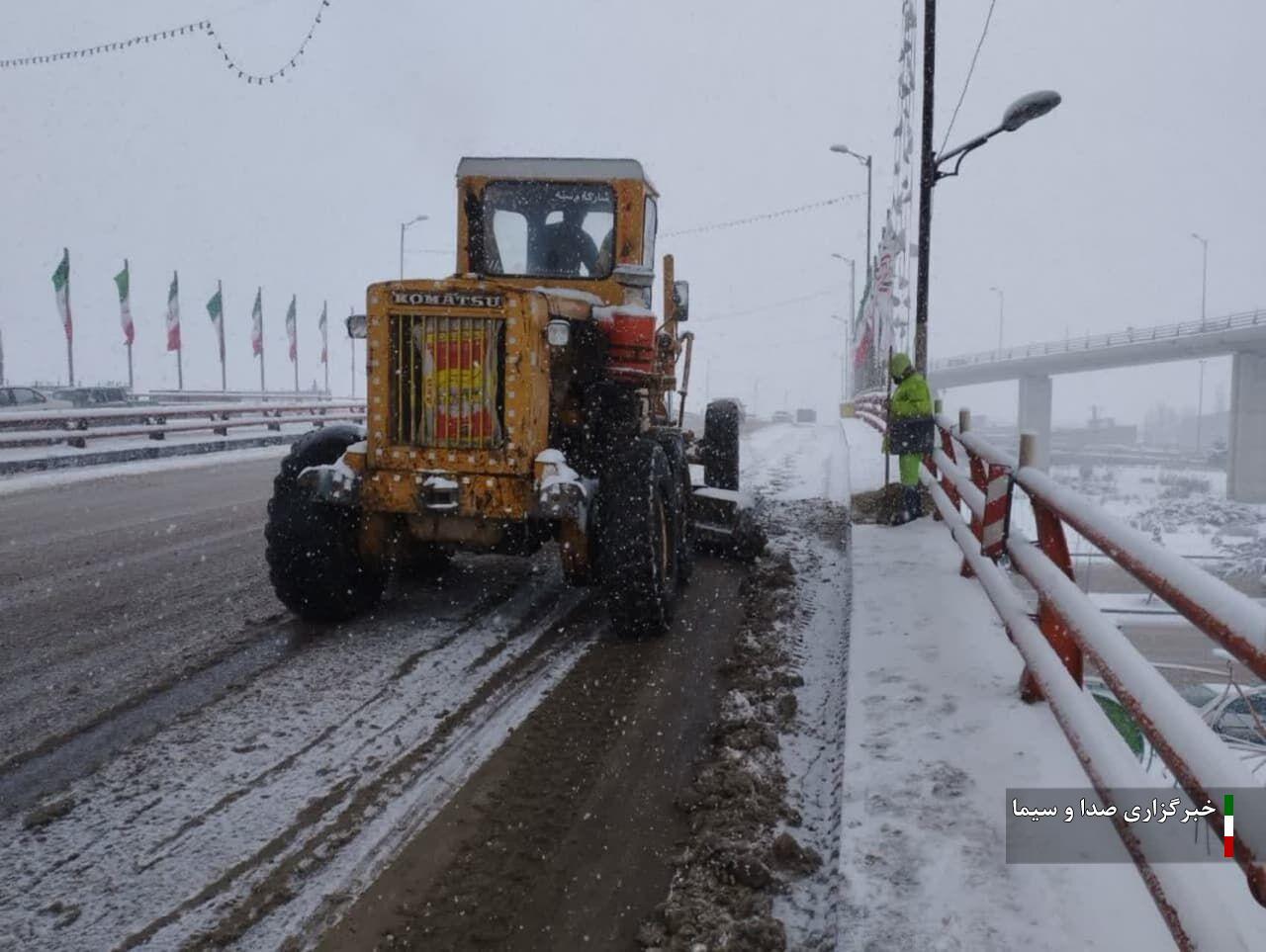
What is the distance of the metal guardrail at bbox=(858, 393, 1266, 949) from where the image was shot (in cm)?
180

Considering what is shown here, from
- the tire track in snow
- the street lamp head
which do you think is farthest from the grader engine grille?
the street lamp head

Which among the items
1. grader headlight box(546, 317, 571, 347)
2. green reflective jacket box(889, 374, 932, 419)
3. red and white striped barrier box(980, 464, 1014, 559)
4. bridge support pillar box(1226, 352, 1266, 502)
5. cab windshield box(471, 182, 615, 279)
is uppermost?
cab windshield box(471, 182, 615, 279)

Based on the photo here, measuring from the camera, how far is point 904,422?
30.4 feet

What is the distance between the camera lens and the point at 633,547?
5559 millimetres

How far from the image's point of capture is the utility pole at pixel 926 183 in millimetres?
12617

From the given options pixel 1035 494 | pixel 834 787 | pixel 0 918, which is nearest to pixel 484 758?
pixel 834 787

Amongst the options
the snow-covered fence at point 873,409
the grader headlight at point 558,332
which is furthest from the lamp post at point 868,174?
the grader headlight at point 558,332

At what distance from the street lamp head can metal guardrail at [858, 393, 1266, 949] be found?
24.3 ft

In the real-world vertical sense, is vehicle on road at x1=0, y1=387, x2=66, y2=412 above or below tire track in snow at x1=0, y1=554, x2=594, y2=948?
above

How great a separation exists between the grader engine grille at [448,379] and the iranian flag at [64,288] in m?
34.0

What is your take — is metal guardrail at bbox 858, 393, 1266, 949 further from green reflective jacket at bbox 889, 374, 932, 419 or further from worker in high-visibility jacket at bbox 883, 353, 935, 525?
green reflective jacket at bbox 889, 374, 932, 419

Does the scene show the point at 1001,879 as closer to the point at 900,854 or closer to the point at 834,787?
the point at 900,854

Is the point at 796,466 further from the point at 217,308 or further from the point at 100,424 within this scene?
the point at 217,308

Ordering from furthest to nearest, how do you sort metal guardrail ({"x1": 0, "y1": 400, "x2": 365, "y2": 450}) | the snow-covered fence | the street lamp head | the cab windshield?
1. the snow-covered fence
2. metal guardrail ({"x1": 0, "y1": 400, "x2": 365, "y2": 450})
3. the street lamp head
4. the cab windshield
